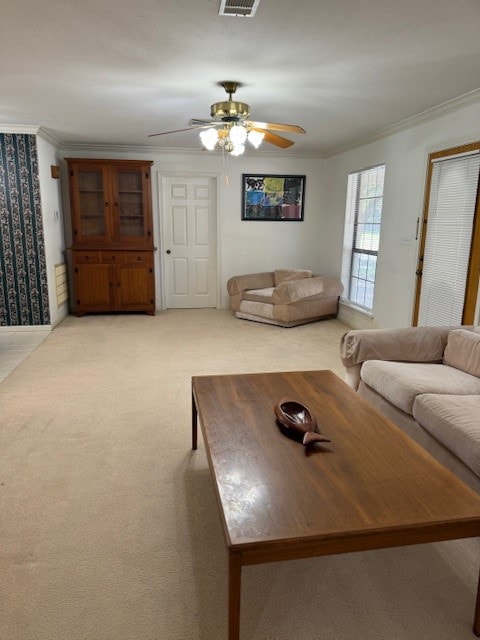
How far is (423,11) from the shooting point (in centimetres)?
206

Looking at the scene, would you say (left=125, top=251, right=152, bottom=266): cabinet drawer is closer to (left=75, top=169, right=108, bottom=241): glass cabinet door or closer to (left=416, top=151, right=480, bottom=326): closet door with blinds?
(left=75, top=169, right=108, bottom=241): glass cabinet door

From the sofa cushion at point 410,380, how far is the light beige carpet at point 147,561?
2.58 ft

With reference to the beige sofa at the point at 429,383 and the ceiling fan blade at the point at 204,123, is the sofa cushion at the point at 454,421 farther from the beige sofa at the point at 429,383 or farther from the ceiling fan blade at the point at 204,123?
the ceiling fan blade at the point at 204,123

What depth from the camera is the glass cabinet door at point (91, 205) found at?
5852 mm

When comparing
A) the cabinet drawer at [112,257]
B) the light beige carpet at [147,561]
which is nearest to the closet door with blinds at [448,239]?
the light beige carpet at [147,561]

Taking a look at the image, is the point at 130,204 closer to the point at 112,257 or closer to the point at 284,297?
the point at 112,257

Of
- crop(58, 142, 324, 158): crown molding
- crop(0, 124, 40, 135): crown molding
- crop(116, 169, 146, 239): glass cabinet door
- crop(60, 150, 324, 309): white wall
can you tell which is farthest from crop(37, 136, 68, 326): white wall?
crop(116, 169, 146, 239): glass cabinet door

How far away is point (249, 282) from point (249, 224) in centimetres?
99

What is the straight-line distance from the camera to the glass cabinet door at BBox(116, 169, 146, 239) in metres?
5.94

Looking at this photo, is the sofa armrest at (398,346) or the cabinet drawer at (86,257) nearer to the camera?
the sofa armrest at (398,346)

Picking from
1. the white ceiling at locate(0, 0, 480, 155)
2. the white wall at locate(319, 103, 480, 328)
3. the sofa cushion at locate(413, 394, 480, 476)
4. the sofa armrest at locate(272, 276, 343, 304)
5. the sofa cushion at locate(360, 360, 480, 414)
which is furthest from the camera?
the sofa armrest at locate(272, 276, 343, 304)

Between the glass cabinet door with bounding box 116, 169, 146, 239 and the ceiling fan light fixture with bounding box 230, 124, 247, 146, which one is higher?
the ceiling fan light fixture with bounding box 230, 124, 247, 146

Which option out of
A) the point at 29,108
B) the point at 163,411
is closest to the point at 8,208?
the point at 29,108

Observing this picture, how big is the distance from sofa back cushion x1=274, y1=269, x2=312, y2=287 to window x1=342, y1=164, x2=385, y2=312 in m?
0.53
